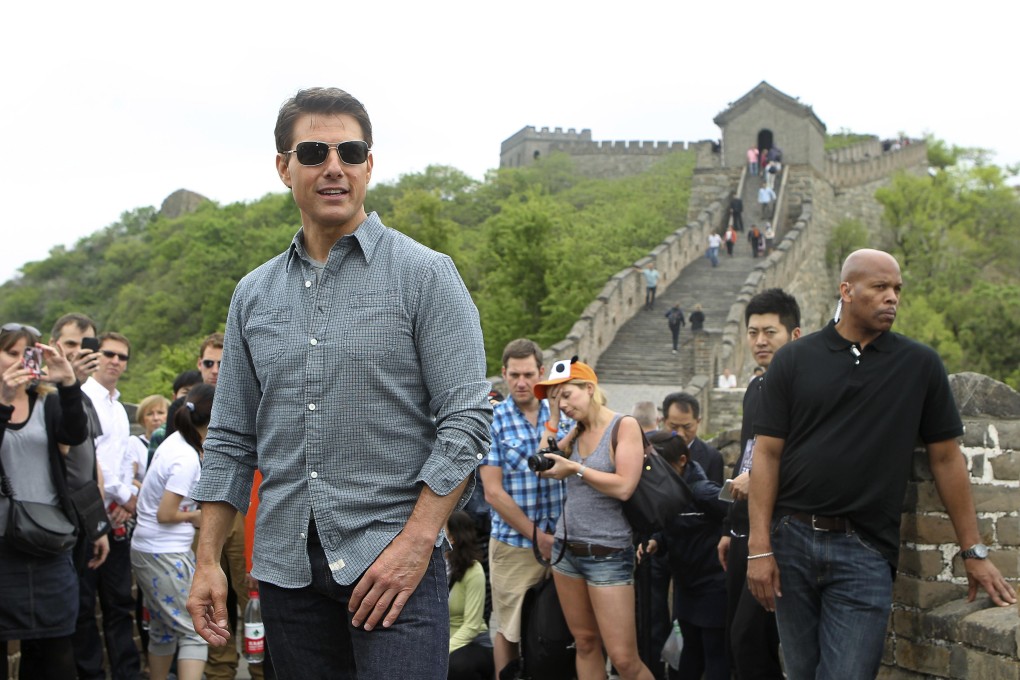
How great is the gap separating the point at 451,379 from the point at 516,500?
3.86 meters

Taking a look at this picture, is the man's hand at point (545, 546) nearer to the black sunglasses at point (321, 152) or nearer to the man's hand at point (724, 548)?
the man's hand at point (724, 548)

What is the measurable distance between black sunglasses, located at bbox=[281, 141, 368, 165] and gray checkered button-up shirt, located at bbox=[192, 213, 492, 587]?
191 millimetres

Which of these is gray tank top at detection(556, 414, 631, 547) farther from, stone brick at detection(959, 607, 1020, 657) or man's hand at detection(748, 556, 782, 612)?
stone brick at detection(959, 607, 1020, 657)

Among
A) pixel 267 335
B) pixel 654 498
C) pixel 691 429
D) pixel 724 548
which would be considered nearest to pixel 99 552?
pixel 654 498

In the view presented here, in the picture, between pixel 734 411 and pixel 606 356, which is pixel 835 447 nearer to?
pixel 734 411

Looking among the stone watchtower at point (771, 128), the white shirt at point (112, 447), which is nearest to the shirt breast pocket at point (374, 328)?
the white shirt at point (112, 447)

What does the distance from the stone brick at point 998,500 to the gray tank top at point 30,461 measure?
4.21 metres

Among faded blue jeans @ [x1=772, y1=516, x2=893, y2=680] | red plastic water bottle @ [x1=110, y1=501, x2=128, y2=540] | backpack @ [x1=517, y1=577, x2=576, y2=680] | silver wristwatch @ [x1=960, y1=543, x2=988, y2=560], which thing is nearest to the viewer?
faded blue jeans @ [x1=772, y1=516, x2=893, y2=680]

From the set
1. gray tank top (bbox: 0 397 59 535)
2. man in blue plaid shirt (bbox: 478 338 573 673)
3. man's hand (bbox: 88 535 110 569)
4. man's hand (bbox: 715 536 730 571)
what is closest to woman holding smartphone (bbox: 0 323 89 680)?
gray tank top (bbox: 0 397 59 535)

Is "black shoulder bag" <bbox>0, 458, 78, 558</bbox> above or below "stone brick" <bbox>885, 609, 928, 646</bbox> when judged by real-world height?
above

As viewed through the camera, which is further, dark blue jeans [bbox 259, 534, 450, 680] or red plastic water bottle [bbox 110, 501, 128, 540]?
red plastic water bottle [bbox 110, 501, 128, 540]

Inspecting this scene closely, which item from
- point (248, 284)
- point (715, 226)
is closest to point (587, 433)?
point (248, 284)

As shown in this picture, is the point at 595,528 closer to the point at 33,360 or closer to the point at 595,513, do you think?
the point at 595,513

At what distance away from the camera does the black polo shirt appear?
4.10 m
